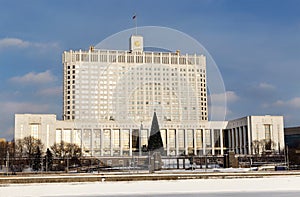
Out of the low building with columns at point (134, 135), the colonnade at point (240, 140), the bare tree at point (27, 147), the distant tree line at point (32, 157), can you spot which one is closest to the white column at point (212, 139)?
the low building with columns at point (134, 135)

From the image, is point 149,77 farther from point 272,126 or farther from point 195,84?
point 272,126

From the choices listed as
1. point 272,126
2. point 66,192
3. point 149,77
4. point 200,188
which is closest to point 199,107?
point 149,77

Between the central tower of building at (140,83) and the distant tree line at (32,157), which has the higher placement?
the central tower of building at (140,83)

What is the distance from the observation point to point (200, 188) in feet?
78.9

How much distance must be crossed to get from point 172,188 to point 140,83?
12.6m

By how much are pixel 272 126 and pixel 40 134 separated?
167ft

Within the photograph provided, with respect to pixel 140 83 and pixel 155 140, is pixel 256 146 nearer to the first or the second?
pixel 155 140

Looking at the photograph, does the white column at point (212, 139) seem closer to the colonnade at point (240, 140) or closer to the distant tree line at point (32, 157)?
the colonnade at point (240, 140)

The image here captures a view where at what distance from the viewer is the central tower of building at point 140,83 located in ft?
112

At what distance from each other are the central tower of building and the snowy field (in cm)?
1035

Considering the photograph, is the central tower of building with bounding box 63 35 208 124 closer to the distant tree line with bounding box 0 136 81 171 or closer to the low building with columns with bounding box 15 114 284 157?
the distant tree line with bounding box 0 136 81 171

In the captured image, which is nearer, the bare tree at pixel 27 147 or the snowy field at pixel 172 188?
the snowy field at pixel 172 188

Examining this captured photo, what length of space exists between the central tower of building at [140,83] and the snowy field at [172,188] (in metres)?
10.3

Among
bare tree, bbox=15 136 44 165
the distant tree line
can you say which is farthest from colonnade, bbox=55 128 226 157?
bare tree, bbox=15 136 44 165
